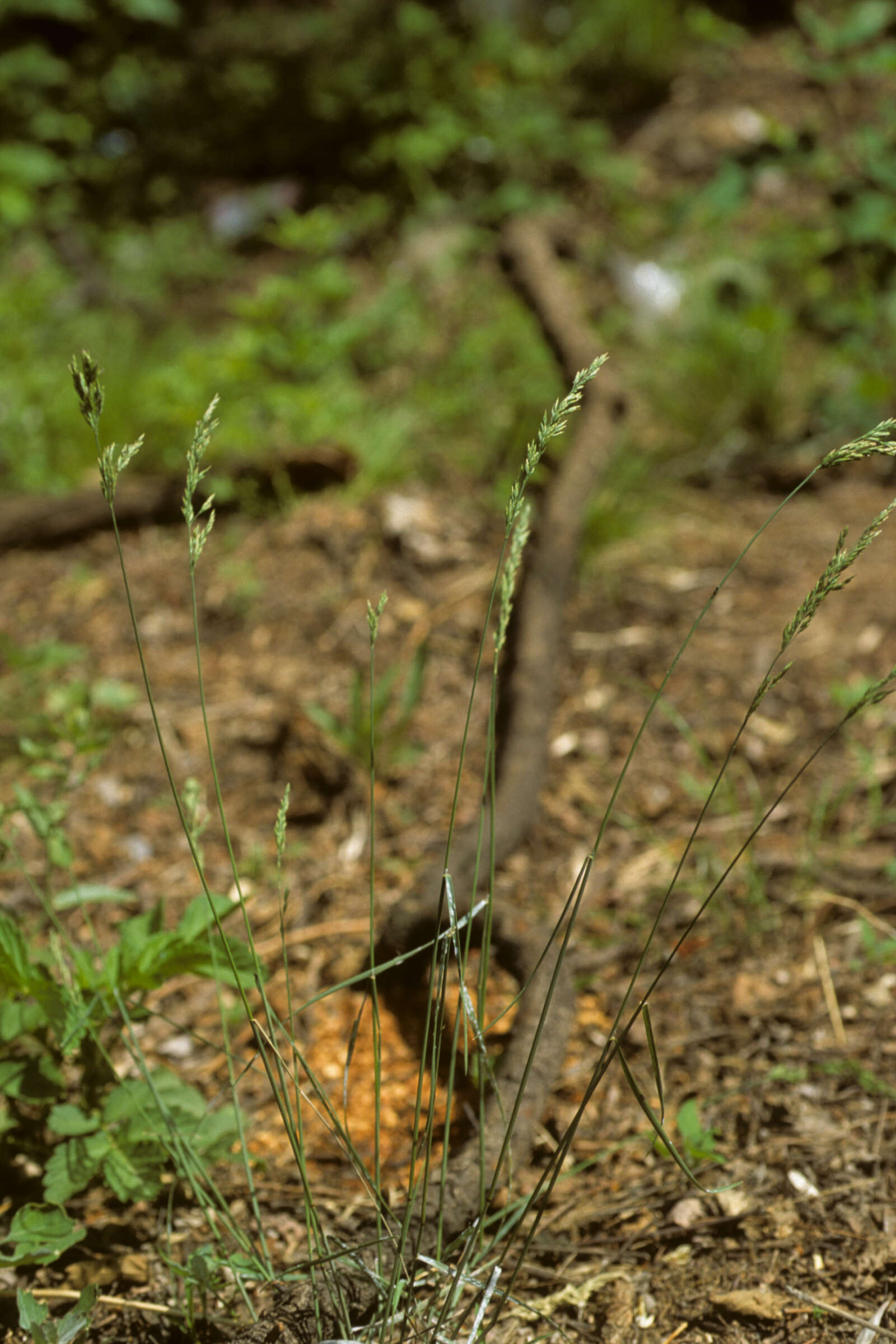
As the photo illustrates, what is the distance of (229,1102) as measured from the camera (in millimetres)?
1470

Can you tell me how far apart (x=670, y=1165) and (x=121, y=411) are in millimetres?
2842

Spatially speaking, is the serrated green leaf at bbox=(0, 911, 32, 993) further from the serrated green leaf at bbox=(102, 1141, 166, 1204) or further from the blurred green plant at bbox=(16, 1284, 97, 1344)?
the blurred green plant at bbox=(16, 1284, 97, 1344)

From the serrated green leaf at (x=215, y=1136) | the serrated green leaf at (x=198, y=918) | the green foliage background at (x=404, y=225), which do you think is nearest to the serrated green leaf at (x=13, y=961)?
the serrated green leaf at (x=198, y=918)

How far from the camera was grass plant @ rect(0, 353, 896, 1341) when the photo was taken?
3.06ft

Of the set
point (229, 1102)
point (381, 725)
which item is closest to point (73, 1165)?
point (229, 1102)

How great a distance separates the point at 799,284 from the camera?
3.66m

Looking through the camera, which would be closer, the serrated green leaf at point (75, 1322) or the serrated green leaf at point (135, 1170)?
the serrated green leaf at point (75, 1322)

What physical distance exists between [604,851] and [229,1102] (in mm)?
915

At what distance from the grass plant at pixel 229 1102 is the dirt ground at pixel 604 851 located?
0.08 metres

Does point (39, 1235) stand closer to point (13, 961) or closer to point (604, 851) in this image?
point (13, 961)

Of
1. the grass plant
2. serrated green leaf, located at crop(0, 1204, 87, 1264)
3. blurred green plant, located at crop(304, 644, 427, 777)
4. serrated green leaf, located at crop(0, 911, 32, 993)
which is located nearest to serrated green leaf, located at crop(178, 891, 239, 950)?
the grass plant

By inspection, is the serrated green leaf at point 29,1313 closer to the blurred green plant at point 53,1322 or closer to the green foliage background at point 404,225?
the blurred green plant at point 53,1322

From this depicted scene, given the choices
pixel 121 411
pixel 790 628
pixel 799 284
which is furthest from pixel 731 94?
pixel 790 628

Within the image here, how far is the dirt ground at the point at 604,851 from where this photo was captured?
4.10 feet
